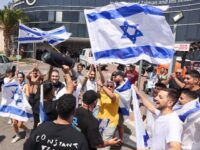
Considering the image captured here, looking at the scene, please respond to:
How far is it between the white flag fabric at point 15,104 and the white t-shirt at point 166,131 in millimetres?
4550

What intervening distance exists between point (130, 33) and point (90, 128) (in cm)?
227

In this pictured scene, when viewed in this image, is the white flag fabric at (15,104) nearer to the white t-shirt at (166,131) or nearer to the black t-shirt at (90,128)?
the black t-shirt at (90,128)

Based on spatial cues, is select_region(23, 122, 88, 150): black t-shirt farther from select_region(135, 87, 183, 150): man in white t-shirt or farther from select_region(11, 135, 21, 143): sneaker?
select_region(11, 135, 21, 143): sneaker

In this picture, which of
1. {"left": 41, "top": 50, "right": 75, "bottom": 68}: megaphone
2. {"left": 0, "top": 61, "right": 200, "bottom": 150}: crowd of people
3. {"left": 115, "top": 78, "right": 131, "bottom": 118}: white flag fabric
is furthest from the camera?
{"left": 115, "top": 78, "right": 131, "bottom": 118}: white flag fabric

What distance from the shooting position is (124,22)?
6512mm

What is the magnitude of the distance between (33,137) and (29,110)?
492 centimetres

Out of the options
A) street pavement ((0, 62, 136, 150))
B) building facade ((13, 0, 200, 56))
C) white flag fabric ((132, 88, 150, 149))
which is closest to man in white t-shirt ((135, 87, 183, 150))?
white flag fabric ((132, 88, 150, 149))

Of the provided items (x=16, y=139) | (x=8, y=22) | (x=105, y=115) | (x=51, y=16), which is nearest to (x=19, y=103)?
(x=16, y=139)

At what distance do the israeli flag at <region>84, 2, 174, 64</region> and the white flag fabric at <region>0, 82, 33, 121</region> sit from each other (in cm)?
282

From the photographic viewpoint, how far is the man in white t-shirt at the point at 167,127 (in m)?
3.95

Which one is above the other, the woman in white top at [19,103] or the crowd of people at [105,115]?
the crowd of people at [105,115]

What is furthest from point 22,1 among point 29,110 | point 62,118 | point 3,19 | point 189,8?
point 62,118

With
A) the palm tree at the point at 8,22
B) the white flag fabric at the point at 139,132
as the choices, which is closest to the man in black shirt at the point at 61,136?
the white flag fabric at the point at 139,132

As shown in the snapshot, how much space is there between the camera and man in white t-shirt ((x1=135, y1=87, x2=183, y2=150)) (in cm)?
395
